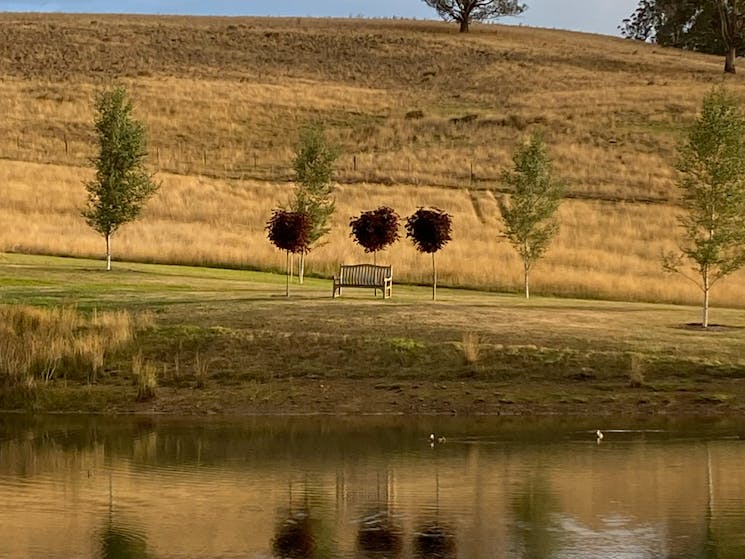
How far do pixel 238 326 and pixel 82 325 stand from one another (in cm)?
351

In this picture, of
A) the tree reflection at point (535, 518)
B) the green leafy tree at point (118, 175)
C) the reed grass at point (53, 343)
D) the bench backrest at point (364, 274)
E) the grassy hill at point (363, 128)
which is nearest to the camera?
the tree reflection at point (535, 518)

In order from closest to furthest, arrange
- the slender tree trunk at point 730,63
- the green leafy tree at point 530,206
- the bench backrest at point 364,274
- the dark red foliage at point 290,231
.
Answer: the dark red foliage at point 290,231 → the bench backrest at point 364,274 → the green leafy tree at point 530,206 → the slender tree trunk at point 730,63

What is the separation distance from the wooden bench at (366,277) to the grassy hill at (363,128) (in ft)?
31.5

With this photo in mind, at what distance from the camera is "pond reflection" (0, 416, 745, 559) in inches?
677

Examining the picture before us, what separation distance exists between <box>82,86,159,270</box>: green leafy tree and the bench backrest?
467 inches

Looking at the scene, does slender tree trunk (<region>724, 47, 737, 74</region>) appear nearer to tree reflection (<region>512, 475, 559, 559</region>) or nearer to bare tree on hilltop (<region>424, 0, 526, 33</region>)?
bare tree on hilltop (<region>424, 0, 526, 33</region>)

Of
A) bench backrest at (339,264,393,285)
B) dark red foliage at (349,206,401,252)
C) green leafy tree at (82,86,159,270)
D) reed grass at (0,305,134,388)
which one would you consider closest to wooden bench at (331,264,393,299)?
bench backrest at (339,264,393,285)

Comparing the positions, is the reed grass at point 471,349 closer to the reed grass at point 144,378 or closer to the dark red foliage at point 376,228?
the reed grass at point 144,378

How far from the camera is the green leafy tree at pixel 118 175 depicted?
51656 millimetres

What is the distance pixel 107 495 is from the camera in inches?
814

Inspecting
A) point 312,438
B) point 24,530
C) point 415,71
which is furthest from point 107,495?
point 415,71

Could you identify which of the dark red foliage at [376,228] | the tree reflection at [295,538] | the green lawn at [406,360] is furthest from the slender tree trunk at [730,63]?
the tree reflection at [295,538]

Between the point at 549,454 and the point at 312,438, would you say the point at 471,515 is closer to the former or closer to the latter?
the point at 549,454

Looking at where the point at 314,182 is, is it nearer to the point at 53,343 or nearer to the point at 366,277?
the point at 366,277
